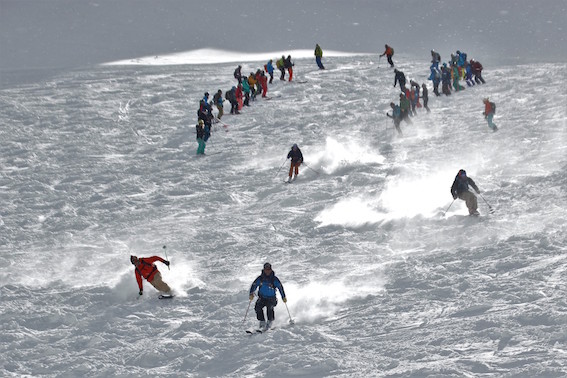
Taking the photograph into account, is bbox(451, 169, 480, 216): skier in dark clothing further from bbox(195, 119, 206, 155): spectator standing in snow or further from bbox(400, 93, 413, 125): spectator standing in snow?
bbox(195, 119, 206, 155): spectator standing in snow

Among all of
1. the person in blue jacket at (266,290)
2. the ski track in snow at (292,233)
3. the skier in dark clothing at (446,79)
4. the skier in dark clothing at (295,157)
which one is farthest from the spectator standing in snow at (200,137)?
the person in blue jacket at (266,290)

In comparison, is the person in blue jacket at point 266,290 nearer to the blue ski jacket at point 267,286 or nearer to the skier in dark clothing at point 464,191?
the blue ski jacket at point 267,286

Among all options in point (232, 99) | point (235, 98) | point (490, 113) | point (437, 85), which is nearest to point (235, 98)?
point (235, 98)

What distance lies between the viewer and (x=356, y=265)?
16297 millimetres

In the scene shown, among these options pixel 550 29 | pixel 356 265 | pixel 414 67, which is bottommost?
pixel 356 265

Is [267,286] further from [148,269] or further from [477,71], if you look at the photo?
[477,71]

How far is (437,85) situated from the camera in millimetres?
29688

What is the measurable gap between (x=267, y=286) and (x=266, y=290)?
0.07 m

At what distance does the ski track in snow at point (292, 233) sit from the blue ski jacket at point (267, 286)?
62 centimetres

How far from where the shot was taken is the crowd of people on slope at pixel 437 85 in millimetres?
25406

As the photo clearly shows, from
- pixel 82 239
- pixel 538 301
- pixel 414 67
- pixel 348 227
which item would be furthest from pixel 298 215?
pixel 414 67

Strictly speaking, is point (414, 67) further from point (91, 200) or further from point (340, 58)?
point (91, 200)

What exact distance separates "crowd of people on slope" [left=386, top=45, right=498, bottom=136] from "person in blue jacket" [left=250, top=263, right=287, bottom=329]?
1258cm

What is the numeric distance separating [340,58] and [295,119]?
10.8 m
